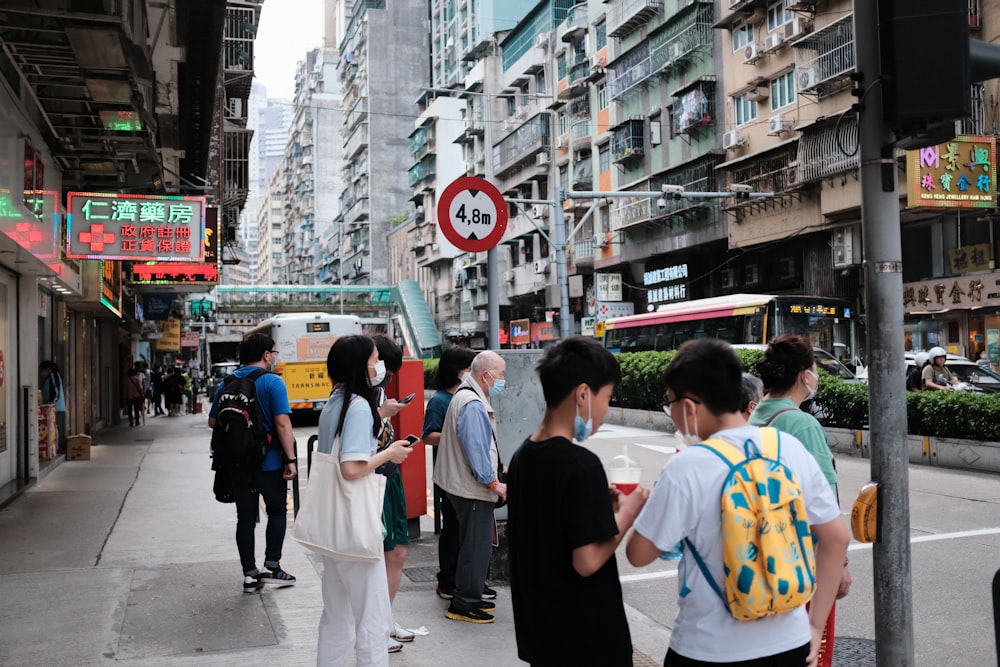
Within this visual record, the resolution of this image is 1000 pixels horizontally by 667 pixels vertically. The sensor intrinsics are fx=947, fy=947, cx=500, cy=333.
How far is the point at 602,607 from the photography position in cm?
271

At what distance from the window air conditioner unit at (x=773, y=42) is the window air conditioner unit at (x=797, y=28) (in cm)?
28

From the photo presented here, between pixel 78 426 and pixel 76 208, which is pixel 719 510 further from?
pixel 78 426

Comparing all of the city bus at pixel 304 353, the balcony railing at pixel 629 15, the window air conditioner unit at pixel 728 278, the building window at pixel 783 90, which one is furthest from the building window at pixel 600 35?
the city bus at pixel 304 353

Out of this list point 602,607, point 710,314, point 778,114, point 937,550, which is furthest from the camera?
point 778,114

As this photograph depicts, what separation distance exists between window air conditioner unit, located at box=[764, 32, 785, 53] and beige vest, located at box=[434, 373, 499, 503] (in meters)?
25.1

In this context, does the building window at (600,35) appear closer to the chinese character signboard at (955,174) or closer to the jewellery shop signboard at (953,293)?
the jewellery shop signboard at (953,293)

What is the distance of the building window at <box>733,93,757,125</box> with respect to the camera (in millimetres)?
30177

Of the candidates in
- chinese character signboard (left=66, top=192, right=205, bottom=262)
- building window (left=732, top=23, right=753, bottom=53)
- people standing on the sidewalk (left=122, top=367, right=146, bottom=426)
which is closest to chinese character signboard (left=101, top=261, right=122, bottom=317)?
chinese character signboard (left=66, top=192, right=205, bottom=262)

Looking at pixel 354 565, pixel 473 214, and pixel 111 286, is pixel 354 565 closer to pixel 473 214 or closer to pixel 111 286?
pixel 473 214

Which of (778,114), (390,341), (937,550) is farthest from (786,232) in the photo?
(390,341)

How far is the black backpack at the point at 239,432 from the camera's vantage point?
648cm

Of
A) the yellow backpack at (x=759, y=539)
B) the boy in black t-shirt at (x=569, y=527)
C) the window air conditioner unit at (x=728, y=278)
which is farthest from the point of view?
the window air conditioner unit at (x=728, y=278)

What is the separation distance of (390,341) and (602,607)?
11.4ft

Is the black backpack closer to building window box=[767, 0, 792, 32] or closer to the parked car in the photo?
the parked car
